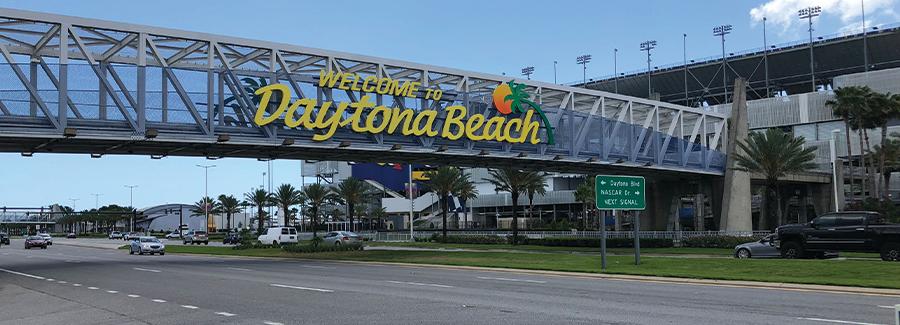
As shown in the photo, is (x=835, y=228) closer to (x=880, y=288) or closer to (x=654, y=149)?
(x=880, y=288)

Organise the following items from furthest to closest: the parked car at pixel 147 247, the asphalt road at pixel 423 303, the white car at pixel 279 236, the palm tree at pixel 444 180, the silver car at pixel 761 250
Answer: the palm tree at pixel 444 180
the white car at pixel 279 236
the parked car at pixel 147 247
the silver car at pixel 761 250
the asphalt road at pixel 423 303

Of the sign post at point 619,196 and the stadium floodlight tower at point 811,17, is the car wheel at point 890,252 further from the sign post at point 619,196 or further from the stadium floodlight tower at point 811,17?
the stadium floodlight tower at point 811,17

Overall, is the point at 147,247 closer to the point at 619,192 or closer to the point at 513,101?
the point at 513,101

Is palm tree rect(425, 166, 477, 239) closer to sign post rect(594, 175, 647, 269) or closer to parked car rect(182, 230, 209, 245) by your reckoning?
parked car rect(182, 230, 209, 245)

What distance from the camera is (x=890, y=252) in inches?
1123

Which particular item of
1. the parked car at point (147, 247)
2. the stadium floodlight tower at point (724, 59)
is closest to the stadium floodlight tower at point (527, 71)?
the stadium floodlight tower at point (724, 59)

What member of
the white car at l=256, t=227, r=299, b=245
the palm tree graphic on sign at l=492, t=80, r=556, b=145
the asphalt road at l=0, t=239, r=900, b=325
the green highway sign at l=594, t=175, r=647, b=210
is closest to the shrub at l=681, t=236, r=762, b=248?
the palm tree graphic on sign at l=492, t=80, r=556, b=145

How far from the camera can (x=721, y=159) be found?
55062mm

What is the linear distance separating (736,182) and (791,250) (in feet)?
78.8

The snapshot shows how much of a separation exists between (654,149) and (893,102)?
27258 millimetres

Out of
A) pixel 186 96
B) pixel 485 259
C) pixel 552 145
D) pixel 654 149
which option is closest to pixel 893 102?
pixel 654 149

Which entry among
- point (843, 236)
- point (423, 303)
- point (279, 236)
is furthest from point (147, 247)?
point (843, 236)

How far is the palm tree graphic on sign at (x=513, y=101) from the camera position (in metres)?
41.6

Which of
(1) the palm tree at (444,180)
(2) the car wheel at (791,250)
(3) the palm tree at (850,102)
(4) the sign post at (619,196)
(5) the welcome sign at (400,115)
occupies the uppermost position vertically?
(3) the palm tree at (850,102)
